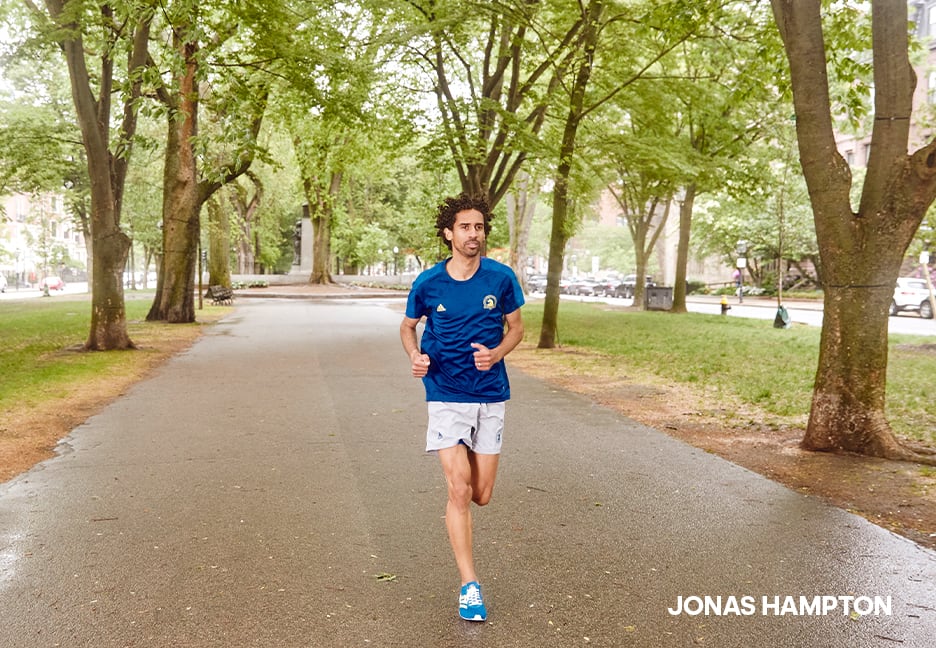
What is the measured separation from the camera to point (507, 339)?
13.8 ft

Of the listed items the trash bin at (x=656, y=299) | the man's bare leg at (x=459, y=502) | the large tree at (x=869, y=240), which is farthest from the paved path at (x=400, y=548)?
the trash bin at (x=656, y=299)

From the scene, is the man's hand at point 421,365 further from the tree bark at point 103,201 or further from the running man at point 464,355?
the tree bark at point 103,201

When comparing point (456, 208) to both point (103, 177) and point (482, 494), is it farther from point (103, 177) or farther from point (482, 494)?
point (103, 177)

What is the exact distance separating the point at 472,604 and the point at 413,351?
1220mm

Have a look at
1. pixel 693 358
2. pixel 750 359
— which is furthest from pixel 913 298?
pixel 693 358

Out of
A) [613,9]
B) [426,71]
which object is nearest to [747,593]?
[613,9]

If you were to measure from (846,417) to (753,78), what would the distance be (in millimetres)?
7028

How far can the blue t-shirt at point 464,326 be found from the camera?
4156 millimetres

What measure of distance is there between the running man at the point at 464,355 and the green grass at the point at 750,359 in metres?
6.48

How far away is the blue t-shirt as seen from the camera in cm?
416

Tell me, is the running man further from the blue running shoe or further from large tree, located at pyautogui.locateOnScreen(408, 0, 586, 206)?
large tree, located at pyautogui.locateOnScreen(408, 0, 586, 206)

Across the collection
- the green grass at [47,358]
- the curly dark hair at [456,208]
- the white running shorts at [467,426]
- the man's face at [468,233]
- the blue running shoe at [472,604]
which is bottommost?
the green grass at [47,358]

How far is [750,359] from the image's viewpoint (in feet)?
54.6

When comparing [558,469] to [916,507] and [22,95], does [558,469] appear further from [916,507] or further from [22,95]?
[22,95]
